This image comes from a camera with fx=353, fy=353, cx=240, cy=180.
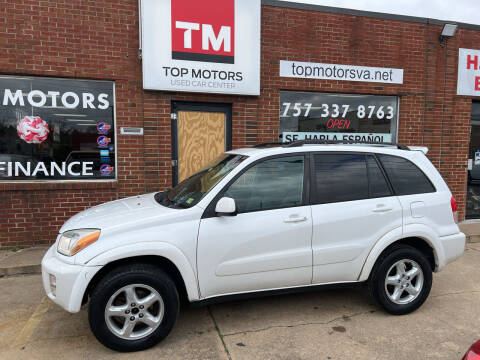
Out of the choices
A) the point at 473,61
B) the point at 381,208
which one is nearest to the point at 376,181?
the point at 381,208

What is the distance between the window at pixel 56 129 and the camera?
19.2 ft

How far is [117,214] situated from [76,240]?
1.42 ft

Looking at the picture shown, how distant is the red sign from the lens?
6074mm

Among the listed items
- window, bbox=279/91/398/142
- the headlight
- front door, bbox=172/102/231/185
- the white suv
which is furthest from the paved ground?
window, bbox=279/91/398/142

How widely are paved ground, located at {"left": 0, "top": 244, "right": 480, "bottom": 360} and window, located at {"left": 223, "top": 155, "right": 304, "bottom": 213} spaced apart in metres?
1.20

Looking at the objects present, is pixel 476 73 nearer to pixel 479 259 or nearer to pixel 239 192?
pixel 479 259

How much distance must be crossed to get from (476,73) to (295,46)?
425 cm

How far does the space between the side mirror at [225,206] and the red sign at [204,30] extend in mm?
3928

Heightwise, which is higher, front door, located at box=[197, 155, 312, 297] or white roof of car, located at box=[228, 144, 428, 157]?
white roof of car, located at box=[228, 144, 428, 157]

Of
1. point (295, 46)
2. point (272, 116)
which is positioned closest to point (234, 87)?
point (272, 116)

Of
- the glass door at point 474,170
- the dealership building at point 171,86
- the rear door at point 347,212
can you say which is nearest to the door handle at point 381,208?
→ the rear door at point 347,212

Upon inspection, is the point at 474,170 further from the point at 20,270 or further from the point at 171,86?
the point at 20,270

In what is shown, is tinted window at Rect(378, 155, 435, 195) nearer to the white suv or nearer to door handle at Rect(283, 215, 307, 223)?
the white suv

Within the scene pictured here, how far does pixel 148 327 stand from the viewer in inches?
121
